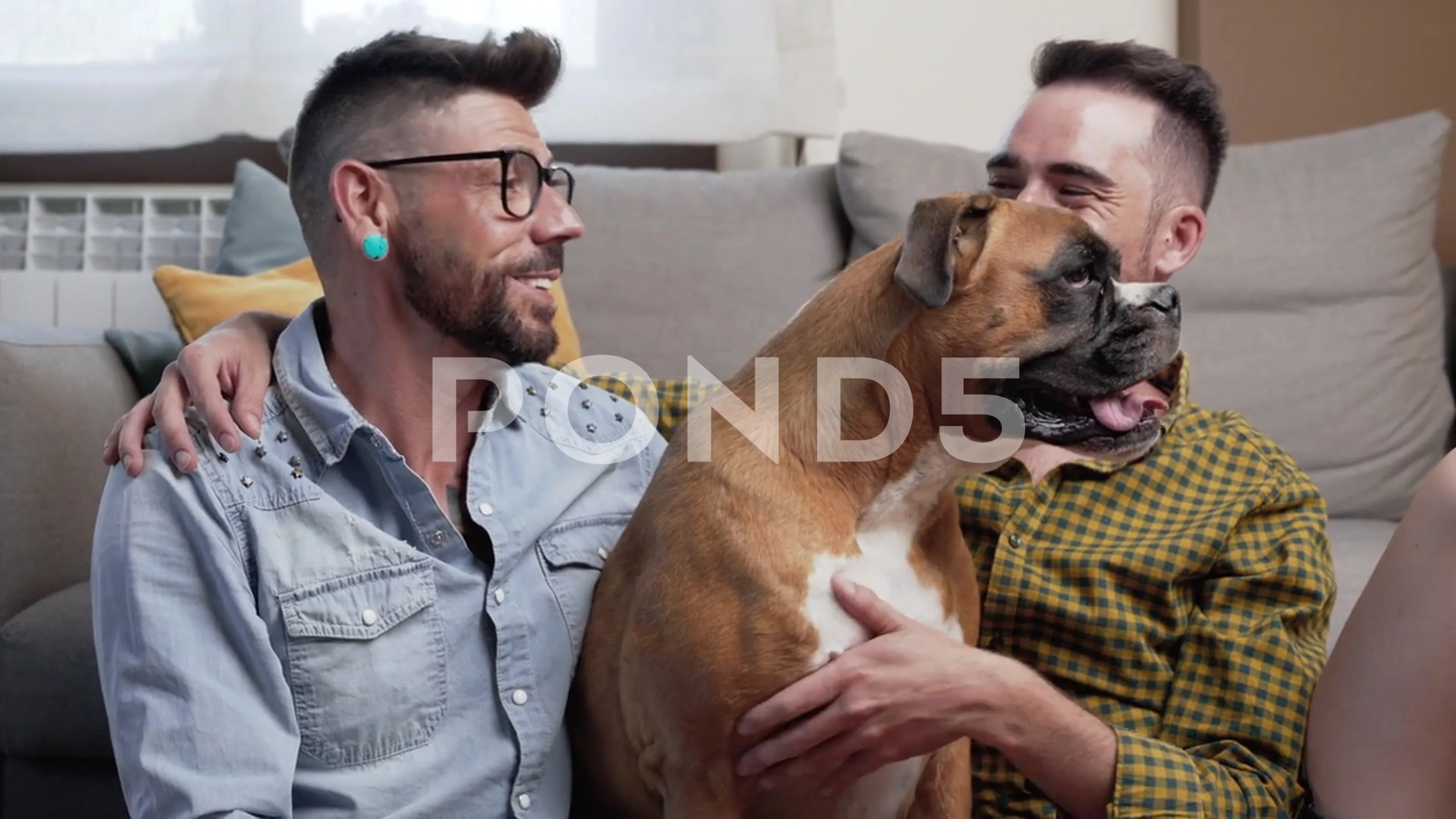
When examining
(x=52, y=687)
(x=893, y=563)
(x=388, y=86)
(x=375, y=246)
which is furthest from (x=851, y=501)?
(x=52, y=687)

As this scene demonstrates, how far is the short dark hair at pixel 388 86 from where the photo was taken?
4.90 ft

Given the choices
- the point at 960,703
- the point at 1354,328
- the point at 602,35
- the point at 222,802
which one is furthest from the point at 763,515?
the point at 602,35

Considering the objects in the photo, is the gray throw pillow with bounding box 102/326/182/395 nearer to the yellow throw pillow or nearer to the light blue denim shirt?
the yellow throw pillow

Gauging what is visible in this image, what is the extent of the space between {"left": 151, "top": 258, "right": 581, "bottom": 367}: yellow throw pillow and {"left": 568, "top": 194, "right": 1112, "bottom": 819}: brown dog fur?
929mm

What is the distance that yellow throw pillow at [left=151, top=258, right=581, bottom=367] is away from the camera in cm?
226

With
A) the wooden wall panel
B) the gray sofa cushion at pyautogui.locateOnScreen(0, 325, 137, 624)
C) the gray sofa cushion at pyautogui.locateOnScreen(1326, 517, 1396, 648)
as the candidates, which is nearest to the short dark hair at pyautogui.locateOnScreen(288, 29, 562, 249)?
the gray sofa cushion at pyautogui.locateOnScreen(0, 325, 137, 624)

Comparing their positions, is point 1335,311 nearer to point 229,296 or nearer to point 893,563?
point 893,563

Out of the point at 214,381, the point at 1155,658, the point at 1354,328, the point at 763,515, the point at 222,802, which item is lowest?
the point at 222,802

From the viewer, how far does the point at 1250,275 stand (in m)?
2.52

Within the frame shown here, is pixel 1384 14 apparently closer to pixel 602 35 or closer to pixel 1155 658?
pixel 602 35

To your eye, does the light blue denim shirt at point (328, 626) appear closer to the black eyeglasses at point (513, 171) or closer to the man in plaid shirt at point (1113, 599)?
the man in plaid shirt at point (1113, 599)

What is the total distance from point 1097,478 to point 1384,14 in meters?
2.16

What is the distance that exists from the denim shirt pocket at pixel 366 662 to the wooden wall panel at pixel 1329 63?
97.0 inches

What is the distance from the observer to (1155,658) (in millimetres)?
1404
